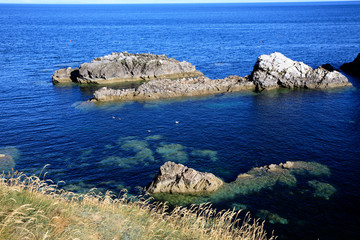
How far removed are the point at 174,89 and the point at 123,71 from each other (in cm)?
2265

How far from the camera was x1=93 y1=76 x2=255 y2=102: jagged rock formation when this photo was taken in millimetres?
70062

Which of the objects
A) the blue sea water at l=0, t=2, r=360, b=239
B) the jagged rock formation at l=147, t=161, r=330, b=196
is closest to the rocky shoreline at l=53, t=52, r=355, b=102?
the blue sea water at l=0, t=2, r=360, b=239

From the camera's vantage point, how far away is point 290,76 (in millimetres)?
75062

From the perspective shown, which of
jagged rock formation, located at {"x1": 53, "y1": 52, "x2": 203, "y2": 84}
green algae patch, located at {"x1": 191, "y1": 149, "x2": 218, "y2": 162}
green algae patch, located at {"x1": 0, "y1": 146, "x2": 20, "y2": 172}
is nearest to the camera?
green algae patch, located at {"x1": 0, "y1": 146, "x2": 20, "y2": 172}

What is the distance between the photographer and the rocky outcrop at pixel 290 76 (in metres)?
74.6

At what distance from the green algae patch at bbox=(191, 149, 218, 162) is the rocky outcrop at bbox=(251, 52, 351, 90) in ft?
124

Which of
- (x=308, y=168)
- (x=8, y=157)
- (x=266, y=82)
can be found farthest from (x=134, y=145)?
(x=266, y=82)

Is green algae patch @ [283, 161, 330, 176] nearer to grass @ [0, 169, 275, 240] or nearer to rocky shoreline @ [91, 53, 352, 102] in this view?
grass @ [0, 169, 275, 240]

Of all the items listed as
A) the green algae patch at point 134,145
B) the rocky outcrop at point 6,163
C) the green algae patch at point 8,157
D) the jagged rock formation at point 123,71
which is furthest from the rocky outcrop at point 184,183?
the jagged rock formation at point 123,71

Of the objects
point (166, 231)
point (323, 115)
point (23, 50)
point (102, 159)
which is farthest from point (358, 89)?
point (23, 50)

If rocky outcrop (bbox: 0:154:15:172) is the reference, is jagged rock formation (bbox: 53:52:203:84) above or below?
above

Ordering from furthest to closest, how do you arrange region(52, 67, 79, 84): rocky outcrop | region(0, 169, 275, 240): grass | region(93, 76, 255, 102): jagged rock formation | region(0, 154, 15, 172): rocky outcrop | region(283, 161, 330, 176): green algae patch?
region(52, 67, 79, 84): rocky outcrop, region(93, 76, 255, 102): jagged rock formation, region(0, 154, 15, 172): rocky outcrop, region(283, 161, 330, 176): green algae patch, region(0, 169, 275, 240): grass

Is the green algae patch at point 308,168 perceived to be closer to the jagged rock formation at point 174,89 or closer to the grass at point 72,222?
the grass at point 72,222

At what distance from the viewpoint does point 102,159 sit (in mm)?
41844
